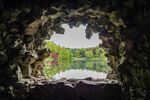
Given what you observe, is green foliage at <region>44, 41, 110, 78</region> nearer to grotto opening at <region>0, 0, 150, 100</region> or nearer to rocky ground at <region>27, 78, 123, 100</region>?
grotto opening at <region>0, 0, 150, 100</region>

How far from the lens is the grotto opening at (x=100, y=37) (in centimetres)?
518

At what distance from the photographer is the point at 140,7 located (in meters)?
5.10

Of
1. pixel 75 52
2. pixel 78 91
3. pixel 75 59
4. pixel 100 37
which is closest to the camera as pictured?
pixel 78 91

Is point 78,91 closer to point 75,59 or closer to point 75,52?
point 75,59

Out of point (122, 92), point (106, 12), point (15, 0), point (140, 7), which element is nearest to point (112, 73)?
point (122, 92)

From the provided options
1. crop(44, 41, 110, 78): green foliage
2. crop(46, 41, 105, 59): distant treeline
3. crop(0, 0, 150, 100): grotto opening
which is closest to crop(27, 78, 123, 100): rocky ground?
crop(0, 0, 150, 100): grotto opening

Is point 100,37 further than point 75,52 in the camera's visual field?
No

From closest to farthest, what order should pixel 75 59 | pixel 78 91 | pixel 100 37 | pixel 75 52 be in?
pixel 78 91, pixel 100 37, pixel 75 59, pixel 75 52

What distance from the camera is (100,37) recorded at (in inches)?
251

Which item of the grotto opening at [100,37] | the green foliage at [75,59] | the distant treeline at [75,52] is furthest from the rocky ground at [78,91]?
the distant treeline at [75,52]

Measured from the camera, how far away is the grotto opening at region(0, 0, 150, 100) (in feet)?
17.0

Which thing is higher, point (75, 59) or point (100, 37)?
point (100, 37)

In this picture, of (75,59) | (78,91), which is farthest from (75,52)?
(78,91)

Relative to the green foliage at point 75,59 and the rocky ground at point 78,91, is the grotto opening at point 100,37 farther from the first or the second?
the green foliage at point 75,59
